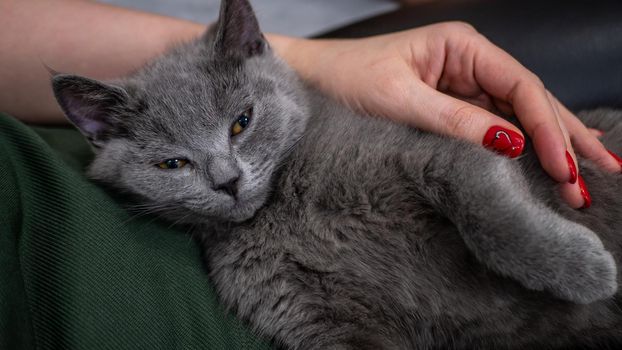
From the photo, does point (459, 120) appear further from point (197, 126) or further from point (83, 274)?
point (83, 274)

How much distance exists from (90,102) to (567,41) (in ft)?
4.38

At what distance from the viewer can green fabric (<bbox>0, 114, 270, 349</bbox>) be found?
0.74 metres

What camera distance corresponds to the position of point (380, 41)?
1323 millimetres

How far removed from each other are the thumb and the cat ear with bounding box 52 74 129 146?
26.8 inches

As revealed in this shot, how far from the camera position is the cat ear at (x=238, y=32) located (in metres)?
1.04

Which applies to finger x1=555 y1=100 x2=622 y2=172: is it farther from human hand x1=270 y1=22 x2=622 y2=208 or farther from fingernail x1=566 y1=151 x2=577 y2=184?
fingernail x1=566 y1=151 x2=577 y2=184

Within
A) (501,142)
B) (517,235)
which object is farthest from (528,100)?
(517,235)


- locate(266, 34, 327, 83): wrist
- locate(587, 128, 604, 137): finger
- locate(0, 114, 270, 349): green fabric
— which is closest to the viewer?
locate(0, 114, 270, 349): green fabric

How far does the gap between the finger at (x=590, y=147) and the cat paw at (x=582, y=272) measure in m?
0.32

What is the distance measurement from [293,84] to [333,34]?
0.62 metres

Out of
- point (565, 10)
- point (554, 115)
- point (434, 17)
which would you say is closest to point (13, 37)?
point (434, 17)

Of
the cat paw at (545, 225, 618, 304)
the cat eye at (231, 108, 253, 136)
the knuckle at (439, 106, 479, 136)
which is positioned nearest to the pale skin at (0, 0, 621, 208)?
the knuckle at (439, 106, 479, 136)

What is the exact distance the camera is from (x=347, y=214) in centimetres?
95

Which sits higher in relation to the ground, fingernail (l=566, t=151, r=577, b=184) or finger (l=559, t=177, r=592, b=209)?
fingernail (l=566, t=151, r=577, b=184)
